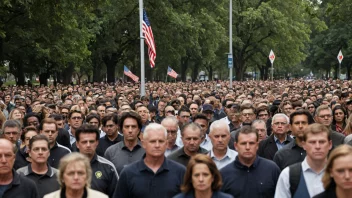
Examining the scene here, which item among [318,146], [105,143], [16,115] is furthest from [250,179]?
[16,115]

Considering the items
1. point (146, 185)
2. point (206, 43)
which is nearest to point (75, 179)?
point (146, 185)

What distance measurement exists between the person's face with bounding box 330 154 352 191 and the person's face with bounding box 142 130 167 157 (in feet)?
5.95

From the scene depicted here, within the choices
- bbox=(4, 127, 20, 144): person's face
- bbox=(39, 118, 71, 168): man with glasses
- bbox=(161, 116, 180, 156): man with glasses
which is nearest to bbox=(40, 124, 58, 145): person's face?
bbox=(39, 118, 71, 168): man with glasses

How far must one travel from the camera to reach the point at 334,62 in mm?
75438

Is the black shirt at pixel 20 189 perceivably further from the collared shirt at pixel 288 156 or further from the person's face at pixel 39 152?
the collared shirt at pixel 288 156

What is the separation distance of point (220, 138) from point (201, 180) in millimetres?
2146

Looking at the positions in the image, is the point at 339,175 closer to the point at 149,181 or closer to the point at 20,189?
the point at 149,181

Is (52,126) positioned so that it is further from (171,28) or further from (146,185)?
(171,28)

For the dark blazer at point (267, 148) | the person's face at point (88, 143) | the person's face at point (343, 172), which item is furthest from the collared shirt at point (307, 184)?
the dark blazer at point (267, 148)

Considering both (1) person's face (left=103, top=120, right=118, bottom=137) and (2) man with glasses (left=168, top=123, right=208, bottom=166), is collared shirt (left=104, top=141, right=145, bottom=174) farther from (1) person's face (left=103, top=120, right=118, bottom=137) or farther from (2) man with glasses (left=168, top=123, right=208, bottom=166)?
(1) person's face (left=103, top=120, right=118, bottom=137)

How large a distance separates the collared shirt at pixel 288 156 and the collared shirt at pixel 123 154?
5.76 ft

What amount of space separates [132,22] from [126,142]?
113ft

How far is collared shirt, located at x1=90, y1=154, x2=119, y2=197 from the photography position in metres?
6.86

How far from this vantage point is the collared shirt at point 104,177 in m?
6.86
